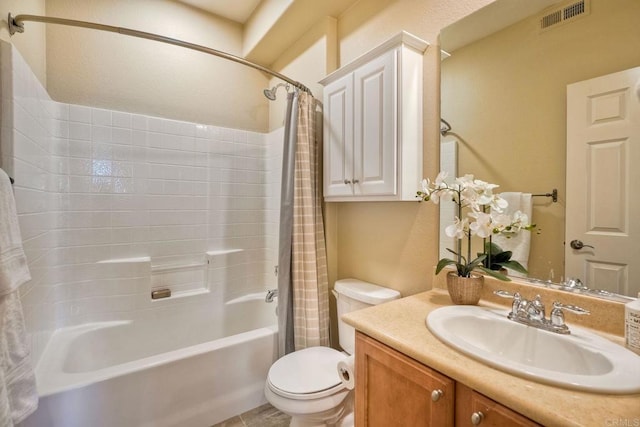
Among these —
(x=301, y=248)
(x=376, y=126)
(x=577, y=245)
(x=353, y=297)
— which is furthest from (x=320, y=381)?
(x=376, y=126)

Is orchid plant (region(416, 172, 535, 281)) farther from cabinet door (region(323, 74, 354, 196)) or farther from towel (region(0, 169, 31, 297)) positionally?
towel (region(0, 169, 31, 297))

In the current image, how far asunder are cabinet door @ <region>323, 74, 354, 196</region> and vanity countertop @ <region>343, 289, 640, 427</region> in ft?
2.83

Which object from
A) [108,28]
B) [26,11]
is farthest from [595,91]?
[26,11]

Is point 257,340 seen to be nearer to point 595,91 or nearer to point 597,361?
point 597,361

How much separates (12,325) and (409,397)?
1296 millimetres

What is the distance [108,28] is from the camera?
151cm

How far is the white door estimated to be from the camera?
0.88 metres

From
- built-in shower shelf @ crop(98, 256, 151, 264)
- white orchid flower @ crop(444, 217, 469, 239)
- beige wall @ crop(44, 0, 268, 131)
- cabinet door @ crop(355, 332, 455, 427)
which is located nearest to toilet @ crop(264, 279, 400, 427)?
cabinet door @ crop(355, 332, 455, 427)

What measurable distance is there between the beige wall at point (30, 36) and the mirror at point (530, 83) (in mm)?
2001

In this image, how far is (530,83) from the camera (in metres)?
1.10

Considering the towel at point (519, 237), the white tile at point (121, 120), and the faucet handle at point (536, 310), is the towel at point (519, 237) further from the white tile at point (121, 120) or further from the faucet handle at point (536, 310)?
the white tile at point (121, 120)

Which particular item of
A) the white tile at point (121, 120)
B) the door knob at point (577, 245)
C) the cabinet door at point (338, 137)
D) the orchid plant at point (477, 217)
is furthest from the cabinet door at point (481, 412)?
the white tile at point (121, 120)

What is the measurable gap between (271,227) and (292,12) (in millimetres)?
1665

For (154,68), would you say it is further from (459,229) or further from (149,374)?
(459,229)
